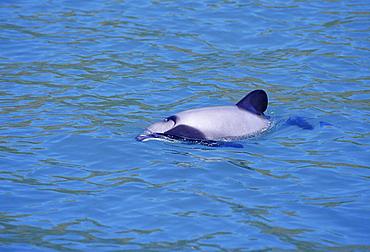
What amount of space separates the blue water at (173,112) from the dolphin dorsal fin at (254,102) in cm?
43

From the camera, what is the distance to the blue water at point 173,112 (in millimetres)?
5957

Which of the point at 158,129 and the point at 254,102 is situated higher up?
the point at 254,102

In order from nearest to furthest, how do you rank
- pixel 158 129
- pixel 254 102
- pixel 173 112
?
pixel 158 129
pixel 254 102
pixel 173 112

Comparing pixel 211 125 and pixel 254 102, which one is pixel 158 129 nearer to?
pixel 211 125

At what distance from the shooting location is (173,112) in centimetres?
964

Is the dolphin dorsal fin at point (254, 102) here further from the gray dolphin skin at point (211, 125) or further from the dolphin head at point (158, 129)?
the dolphin head at point (158, 129)

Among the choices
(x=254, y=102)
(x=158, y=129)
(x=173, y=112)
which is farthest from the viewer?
(x=173, y=112)

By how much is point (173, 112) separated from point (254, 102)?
4.91ft

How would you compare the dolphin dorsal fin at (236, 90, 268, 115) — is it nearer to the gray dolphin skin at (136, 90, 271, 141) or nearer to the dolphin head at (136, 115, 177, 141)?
the gray dolphin skin at (136, 90, 271, 141)

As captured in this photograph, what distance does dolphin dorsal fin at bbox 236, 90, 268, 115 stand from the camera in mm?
8812

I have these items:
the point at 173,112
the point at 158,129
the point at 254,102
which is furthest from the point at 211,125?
the point at 173,112

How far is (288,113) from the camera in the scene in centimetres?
966

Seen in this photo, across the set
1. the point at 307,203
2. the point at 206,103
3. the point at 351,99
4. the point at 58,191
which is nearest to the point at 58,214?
the point at 58,191

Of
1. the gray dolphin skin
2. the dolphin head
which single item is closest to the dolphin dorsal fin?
the gray dolphin skin
